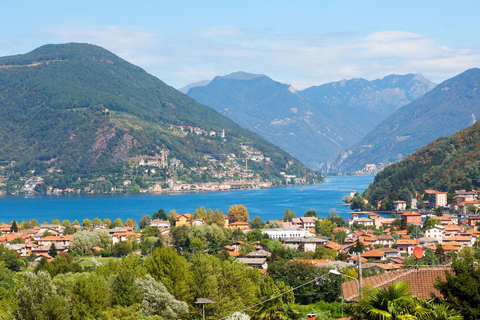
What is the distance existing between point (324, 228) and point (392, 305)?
152 feet

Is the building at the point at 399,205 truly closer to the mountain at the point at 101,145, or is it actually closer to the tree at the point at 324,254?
the tree at the point at 324,254

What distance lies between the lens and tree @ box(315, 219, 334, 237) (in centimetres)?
5410

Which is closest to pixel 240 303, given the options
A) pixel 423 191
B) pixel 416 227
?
pixel 416 227

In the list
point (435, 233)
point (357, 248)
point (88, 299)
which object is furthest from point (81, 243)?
point (88, 299)

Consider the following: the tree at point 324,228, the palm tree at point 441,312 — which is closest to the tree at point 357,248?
the tree at point 324,228

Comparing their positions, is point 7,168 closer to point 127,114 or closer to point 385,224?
point 127,114

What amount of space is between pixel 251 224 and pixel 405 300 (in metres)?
53.0

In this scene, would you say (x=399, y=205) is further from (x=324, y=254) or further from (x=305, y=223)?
(x=324, y=254)

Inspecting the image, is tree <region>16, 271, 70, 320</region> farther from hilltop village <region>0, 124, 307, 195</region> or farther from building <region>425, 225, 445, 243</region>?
hilltop village <region>0, 124, 307, 195</region>

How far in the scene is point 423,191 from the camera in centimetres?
8925

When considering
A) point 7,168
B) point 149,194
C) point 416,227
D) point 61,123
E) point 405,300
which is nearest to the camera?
point 405,300

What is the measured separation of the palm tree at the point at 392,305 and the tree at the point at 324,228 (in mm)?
44330

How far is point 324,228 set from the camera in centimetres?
5506

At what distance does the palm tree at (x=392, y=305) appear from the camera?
29.8ft
